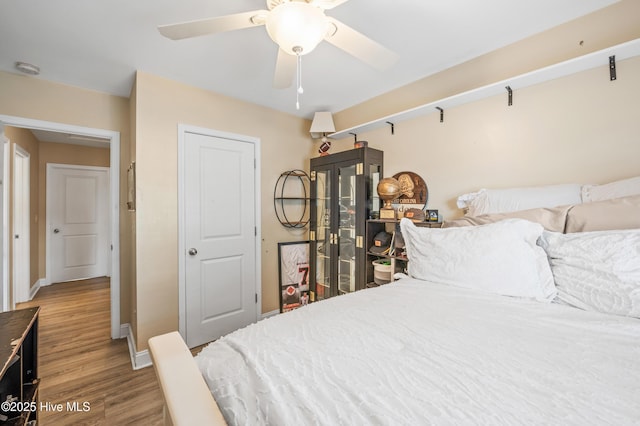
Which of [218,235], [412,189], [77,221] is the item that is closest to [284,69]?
[412,189]

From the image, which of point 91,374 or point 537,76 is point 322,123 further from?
point 91,374

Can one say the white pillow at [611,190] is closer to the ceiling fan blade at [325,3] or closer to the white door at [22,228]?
the ceiling fan blade at [325,3]

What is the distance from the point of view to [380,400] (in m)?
0.60

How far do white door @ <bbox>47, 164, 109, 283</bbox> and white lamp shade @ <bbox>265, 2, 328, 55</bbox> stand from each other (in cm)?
538

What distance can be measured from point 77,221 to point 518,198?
6445 millimetres

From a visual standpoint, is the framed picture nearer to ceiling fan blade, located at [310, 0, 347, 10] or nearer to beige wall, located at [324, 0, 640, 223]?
beige wall, located at [324, 0, 640, 223]

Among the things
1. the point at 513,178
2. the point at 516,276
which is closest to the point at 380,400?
the point at 516,276

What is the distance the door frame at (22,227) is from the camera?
130 inches

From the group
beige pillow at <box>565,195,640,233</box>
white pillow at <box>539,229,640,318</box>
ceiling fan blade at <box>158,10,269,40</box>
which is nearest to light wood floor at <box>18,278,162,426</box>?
ceiling fan blade at <box>158,10,269,40</box>

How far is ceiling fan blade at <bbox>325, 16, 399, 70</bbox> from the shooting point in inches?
51.4

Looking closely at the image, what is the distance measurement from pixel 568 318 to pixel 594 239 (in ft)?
1.32

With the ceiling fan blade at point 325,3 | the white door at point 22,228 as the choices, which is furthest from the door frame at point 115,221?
the ceiling fan blade at point 325,3

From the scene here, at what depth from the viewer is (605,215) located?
1.26 meters

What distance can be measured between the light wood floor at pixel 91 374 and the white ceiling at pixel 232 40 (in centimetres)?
243
